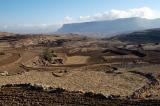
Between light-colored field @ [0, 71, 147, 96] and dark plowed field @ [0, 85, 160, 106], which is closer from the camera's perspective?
dark plowed field @ [0, 85, 160, 106]

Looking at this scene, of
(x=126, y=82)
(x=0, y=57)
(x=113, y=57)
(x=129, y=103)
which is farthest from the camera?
(x=113, y=57)

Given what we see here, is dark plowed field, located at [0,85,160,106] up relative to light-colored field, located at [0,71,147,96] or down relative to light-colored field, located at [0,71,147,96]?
up

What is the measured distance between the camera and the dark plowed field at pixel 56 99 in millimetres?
24844

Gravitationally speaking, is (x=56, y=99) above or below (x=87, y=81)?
above

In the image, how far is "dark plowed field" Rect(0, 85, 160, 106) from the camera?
978 inches

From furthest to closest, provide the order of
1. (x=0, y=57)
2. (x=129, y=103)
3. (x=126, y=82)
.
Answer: (x=0, y=57) < (x=126, y=82) < (x=129, y=103)

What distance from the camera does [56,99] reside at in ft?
86.1

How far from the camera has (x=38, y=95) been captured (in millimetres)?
27391

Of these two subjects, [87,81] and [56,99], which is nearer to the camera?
[56,99]

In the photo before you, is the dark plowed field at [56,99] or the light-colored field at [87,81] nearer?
the dark plowed field at [56,99]

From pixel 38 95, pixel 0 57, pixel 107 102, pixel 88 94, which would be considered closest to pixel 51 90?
pixel 38 95

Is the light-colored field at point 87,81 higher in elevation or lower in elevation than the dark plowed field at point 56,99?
lower

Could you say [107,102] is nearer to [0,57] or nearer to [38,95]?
[38,95]

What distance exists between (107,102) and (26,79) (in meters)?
22.1
